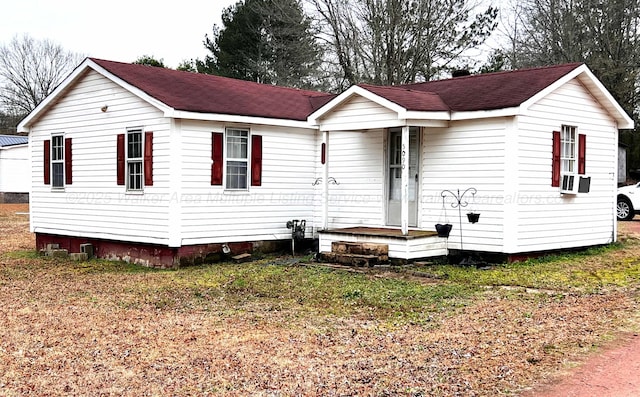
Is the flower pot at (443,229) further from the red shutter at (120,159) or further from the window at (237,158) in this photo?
the red shutter at (120,159)

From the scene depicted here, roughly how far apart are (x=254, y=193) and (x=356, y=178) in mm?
2279

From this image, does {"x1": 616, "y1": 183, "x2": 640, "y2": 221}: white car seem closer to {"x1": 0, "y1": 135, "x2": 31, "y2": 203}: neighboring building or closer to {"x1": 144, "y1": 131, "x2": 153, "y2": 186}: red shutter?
{"x1": 144, "y1": 131, "x2": 153, "y2": 186}: red shutter

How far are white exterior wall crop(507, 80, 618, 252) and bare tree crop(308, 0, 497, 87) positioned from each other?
611 inches

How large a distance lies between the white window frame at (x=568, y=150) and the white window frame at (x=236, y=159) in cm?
649

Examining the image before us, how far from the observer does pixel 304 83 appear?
108ft

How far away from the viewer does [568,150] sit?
13.5 meters

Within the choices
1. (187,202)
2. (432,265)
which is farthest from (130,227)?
(432,265)

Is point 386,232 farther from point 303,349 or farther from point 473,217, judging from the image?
point 303,349

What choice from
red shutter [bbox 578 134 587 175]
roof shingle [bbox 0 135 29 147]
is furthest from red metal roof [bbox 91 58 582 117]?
roof shingle [bbox 0 135 29 147]

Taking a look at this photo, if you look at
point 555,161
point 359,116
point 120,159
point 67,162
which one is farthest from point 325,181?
point 67,162

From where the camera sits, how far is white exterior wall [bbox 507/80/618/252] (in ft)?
40.2

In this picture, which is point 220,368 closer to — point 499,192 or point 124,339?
point 124,339

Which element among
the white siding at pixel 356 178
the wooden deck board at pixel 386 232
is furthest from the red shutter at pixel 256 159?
the wooden deck board at pixel 386 232

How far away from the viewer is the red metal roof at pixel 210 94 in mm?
13109
